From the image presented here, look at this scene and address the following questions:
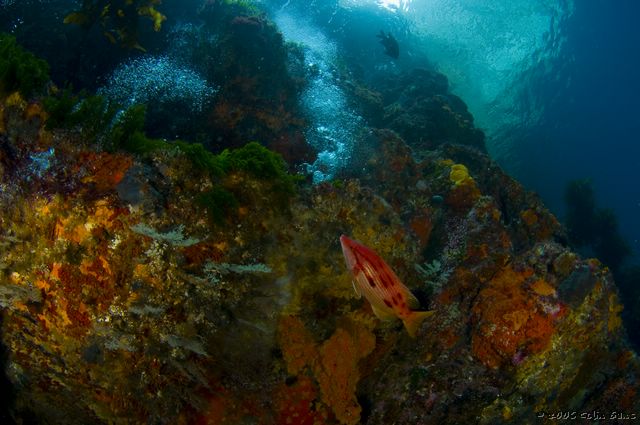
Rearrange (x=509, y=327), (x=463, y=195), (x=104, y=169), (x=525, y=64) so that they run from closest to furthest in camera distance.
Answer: (x=104, y=169) → (x=509, y=327) → (x=463, y=195) → (x=525, y=64)

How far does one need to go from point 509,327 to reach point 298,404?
1.89 meters

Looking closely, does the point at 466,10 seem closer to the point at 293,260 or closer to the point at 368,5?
the point at 368,5

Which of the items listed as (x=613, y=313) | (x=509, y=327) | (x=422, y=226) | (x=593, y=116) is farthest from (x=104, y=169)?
(x=593, y=116)

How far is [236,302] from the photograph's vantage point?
2.61 metres

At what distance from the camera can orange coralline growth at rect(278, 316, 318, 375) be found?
108 inches

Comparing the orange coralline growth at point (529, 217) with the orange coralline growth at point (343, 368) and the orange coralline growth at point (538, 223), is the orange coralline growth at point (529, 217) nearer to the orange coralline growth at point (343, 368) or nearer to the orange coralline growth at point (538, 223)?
the orange coralline growth at point (538, 223)

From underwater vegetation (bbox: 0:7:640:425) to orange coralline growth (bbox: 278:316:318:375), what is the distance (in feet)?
0.04

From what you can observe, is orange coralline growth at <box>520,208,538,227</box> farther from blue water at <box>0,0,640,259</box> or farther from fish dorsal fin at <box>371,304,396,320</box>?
fish dorsal fin at <box>371,304,396,320</box>

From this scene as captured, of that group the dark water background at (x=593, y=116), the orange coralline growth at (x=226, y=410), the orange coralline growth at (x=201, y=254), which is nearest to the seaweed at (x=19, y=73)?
the orange coralline growth at (x=201, y=254)

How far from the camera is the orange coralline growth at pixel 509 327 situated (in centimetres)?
305

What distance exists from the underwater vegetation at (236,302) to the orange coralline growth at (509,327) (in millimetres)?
13

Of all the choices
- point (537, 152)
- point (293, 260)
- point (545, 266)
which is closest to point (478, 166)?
point (545, 266)

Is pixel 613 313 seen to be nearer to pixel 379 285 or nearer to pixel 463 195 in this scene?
pixel 463 195

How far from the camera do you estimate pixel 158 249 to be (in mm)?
2416
